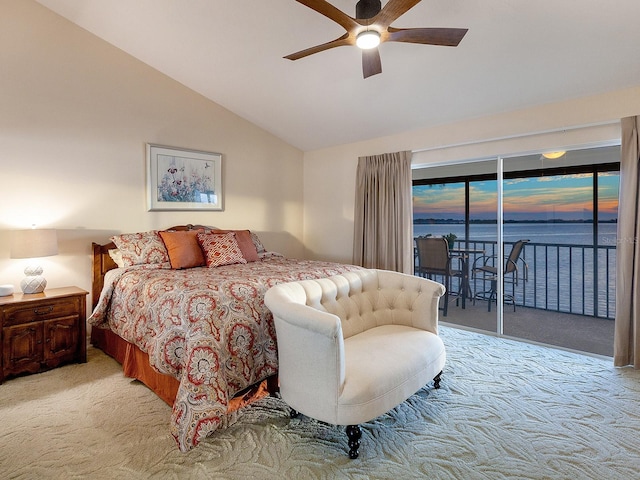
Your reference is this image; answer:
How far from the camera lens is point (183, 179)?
418 cm

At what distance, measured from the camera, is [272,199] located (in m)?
5.19

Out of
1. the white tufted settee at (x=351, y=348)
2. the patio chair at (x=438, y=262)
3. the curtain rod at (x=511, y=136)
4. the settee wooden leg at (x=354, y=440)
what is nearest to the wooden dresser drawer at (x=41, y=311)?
the white tufted settee at (x=351, y=348)

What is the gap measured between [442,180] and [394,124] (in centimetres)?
91

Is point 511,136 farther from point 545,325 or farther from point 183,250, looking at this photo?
point 183,250

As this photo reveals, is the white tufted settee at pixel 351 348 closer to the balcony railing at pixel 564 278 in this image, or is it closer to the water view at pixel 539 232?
the water view at pixel 539 232

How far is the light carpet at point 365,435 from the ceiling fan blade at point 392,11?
242cm

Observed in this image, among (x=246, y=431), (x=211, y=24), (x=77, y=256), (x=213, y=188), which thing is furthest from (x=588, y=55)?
(x=77, y=256)

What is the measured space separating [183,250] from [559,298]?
4111 mm

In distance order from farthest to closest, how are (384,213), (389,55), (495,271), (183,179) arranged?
(384,213) < (183,179) < (495,271) < (389,55)

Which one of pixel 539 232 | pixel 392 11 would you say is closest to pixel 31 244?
pixel 392 11

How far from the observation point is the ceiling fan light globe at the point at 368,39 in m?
2.24

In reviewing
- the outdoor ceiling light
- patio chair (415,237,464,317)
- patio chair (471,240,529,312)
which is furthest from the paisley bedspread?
the outdoor ceiling light

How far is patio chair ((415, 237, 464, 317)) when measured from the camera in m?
4.29

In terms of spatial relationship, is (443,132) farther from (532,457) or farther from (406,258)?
(532,457)
